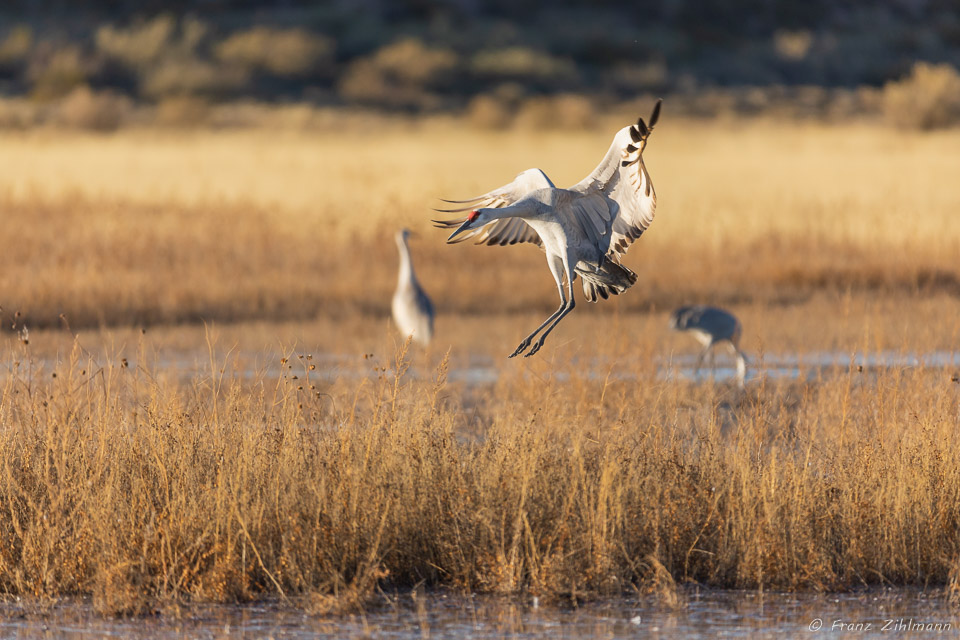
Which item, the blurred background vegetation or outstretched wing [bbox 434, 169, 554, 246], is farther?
the blurred background vegetation

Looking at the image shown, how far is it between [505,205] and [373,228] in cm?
1291

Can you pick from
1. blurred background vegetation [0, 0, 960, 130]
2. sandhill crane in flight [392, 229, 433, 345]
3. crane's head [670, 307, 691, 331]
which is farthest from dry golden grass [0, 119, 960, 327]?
blurred background vegetation [0, 0, 960, 130]

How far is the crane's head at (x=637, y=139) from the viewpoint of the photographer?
617 cm

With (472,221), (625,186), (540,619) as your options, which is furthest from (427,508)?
(625,186)

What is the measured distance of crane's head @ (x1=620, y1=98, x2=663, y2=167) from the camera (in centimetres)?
617

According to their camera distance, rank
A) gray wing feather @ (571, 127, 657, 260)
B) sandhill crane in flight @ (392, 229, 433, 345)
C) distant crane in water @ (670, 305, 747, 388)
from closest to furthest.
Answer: gray wing feather @ (571, 127, 657, 260), distant crane in water @ (670, 305, 747, 388), sandhill crane in flight @ (392, 229, 433, 345)

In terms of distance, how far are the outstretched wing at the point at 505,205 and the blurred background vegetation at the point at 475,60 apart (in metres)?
32.0

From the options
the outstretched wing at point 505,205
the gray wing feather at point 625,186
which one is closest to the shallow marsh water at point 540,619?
the outstretched wing at point 505,205

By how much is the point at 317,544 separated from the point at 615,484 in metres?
1.37

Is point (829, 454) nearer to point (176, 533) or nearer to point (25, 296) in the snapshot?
point (176, 533)

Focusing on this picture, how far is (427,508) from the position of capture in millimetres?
6402

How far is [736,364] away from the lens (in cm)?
1216

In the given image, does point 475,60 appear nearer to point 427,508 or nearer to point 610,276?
point 610,276

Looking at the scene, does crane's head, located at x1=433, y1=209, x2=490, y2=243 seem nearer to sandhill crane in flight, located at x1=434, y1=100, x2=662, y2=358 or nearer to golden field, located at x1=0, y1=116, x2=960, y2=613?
sandhill crane in flight, located at x1=434, y1=100, x2=662, y2=358
